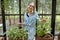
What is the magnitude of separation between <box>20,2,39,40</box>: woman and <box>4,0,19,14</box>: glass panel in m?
0.32

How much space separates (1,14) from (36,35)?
2.99 feet

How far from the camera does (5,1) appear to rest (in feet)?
11.2

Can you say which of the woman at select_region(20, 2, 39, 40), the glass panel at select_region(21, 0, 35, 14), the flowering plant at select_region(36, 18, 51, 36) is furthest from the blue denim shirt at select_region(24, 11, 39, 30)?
the glass panel at select_region(21, 0, 35, 14)

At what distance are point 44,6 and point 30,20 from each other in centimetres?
54

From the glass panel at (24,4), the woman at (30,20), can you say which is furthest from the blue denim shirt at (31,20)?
the glass panel at (24,4)

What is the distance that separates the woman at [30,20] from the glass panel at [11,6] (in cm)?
32

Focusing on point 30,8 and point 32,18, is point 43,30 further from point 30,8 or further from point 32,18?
point 30,8

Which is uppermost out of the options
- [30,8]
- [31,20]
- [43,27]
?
[30,8]

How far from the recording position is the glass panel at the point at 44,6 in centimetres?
357

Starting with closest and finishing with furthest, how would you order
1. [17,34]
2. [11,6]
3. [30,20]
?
[17,34] → [30,20] → [11,6]

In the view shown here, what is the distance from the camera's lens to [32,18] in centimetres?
331

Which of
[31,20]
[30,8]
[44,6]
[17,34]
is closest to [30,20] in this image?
[31,20]

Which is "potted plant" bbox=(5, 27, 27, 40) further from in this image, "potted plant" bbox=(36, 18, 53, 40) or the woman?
"potted plant" bbox=(36, 18, 53, 40)

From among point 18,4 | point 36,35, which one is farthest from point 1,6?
point 36,35
